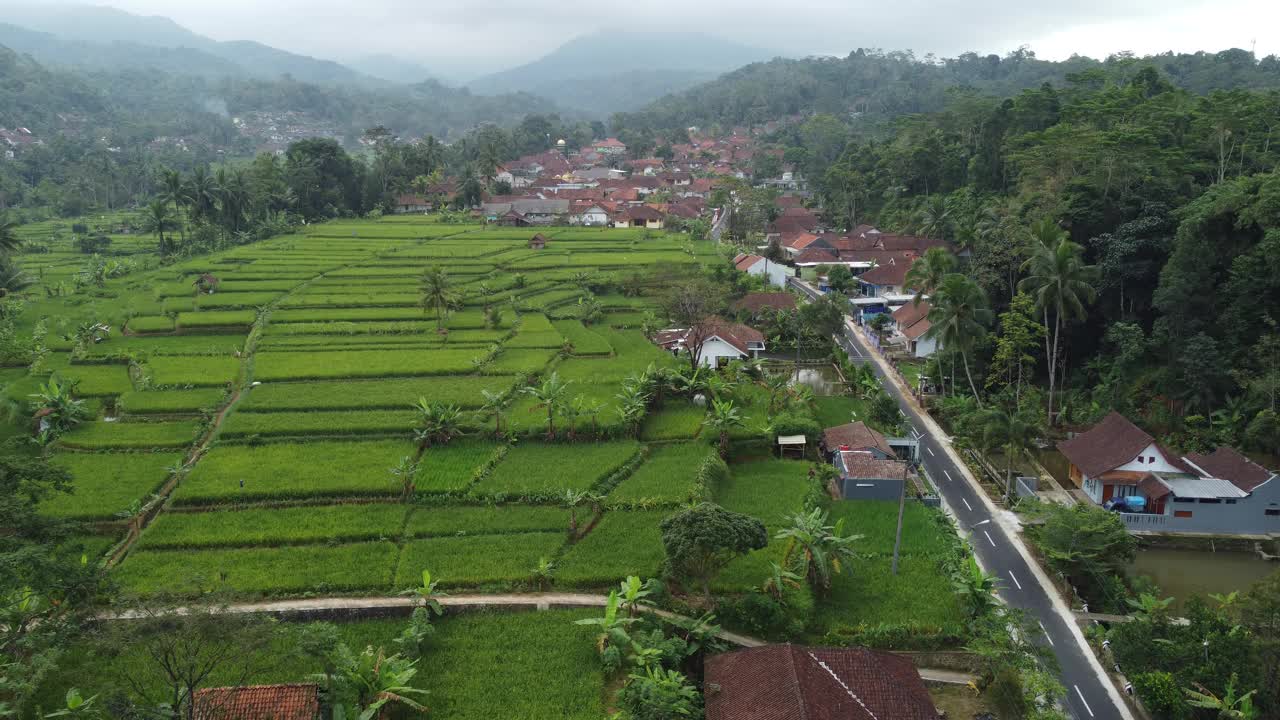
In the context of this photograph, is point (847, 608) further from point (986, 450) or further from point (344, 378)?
point (344, 378)

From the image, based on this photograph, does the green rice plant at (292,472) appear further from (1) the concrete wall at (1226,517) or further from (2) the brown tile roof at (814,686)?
(1) the concrete wall at (1226,517)

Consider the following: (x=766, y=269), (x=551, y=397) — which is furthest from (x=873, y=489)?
(x=766, y=269)

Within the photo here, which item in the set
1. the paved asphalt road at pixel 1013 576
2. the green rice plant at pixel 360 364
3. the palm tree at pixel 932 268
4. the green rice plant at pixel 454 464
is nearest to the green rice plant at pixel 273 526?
the green rice plant at pixel 454 464

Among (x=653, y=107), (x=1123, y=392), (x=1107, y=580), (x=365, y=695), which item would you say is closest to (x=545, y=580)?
(x=365, y=695)

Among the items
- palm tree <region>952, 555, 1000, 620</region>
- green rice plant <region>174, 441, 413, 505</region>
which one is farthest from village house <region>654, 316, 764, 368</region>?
palm tree <region>952, 555, 1000, 620</region>

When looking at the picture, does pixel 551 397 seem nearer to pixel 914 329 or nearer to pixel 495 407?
pixel 495 407

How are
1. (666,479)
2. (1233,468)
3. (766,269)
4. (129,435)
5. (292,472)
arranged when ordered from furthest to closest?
(766,269)
(129,435)
(666,479)
(292,472)
(1233,468)

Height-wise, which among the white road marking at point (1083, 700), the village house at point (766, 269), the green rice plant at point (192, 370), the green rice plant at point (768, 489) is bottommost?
the white road marking at point (1083, 700)

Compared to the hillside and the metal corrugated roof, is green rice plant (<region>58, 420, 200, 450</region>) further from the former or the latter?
the hillside
